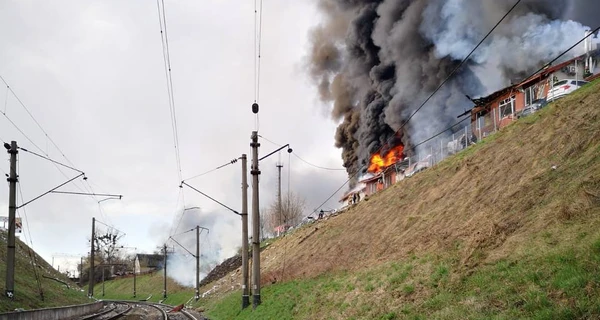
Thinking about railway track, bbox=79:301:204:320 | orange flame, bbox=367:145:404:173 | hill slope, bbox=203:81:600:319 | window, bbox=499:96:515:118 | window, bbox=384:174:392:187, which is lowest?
railway track, bbox=79:301:204:320

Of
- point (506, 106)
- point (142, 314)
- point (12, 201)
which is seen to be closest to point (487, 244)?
point (12, 201)

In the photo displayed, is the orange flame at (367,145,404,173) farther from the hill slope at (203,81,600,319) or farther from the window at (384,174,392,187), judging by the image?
the hill slope at (203,81,600,319)

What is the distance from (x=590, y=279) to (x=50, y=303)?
3706 centimetres

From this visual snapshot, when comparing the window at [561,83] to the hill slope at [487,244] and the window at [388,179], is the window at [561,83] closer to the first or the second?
the hill slope at [487,244]

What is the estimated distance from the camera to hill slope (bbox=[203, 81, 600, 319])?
10906mm

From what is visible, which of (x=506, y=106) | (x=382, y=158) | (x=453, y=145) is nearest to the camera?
(x=453, y=145)

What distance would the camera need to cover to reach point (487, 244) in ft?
48.7

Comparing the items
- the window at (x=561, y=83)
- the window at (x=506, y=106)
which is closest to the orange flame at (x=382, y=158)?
the window at (x=506, y=106)

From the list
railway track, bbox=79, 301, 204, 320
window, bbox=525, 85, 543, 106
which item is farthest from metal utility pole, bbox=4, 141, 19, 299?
window, bbox=525, 85, 543, 106

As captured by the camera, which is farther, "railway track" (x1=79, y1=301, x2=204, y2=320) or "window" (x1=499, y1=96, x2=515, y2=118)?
"window" (x1=499, y1=96, x2=515, y2=118)

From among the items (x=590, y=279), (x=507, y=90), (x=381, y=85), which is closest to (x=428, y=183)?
(x=507, y=90)

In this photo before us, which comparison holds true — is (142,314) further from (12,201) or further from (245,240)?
(245,240)

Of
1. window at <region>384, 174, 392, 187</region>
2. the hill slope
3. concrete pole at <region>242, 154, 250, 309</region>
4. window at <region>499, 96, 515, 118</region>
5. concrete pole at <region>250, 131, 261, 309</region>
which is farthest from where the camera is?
Result: window at <region>384, 174, 392, 187</region>

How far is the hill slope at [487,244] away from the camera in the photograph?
10.9 metres
